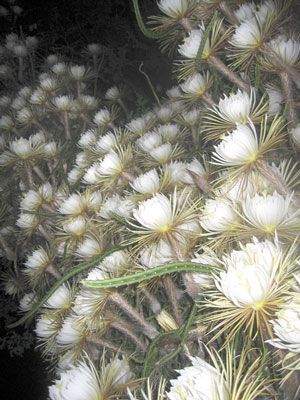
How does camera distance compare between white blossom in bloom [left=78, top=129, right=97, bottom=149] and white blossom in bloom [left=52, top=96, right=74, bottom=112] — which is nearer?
white blossom in bloom [left=78, top=129, right=97, bottom=149]

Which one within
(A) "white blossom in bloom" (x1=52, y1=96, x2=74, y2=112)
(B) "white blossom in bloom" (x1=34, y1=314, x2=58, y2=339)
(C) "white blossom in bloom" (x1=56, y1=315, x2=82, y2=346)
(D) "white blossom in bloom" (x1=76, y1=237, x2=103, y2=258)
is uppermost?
(A) "white blossom in bloom" (x1=52, y1=96, x2=74, y2=112)

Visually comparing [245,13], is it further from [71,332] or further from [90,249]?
[71,332]

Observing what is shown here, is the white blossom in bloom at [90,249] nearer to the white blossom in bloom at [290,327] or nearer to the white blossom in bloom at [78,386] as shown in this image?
the white blossom in bloom at [78,386]

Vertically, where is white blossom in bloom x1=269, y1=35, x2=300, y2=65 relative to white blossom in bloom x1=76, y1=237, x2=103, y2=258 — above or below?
above

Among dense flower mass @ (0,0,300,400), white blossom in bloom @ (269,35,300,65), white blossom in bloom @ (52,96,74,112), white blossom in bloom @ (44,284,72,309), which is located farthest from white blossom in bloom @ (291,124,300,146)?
white blossom in bloom @ (52,96,74,112)

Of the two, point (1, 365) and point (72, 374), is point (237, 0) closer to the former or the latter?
point (72, 374)

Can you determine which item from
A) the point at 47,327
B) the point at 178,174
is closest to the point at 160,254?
the point at 178,174

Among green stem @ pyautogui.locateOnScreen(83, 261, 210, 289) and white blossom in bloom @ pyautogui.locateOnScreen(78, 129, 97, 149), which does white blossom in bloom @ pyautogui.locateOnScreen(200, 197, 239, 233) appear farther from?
white blossom in bloom @ pyautogui.locateOnScreen(78, 129, 97, 149)

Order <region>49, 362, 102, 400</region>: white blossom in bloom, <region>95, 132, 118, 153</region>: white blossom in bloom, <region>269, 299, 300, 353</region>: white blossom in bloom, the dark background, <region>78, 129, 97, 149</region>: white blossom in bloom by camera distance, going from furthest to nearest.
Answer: the dark background
<region>78, 129, 97, 149</region>: white blossom in bloom
<region>95, 132, 118, 153</region>: white blossom in bloom
<region>49, 362, 102, 400</region>: white blossom in bloom
<region>269, 299, 300, 353</region>: white blossom in bloom
